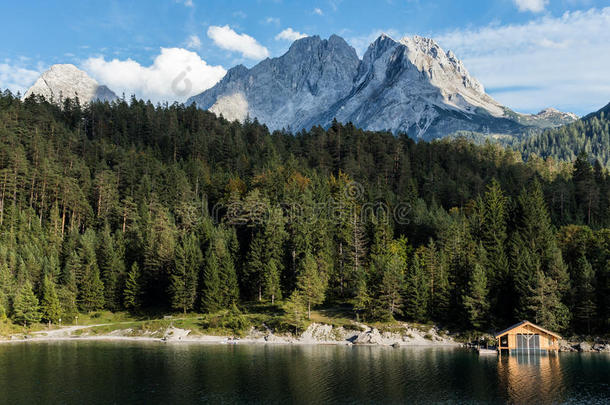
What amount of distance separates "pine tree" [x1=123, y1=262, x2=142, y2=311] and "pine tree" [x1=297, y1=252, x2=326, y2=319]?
36.3 m

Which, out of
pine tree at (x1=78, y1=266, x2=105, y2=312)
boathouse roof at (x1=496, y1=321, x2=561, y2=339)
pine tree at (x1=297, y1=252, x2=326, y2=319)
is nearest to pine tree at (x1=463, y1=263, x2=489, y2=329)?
boathouse roof at (x1=496, y1=321, x2=561, y2=339)

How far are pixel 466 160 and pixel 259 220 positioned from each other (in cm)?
9331

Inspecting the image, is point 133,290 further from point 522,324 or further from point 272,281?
point 522,324

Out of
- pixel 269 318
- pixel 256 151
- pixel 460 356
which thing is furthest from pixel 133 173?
pixel 460 356

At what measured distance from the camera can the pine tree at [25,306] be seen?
93.2 m

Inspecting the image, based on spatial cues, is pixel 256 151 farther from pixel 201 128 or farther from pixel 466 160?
pixel 466 160

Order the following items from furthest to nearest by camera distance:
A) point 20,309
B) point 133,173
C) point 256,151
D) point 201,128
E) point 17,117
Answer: point 201,128, point 256,151, point 17,117, point 133,173, point 20,309

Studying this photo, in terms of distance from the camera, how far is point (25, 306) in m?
93.6

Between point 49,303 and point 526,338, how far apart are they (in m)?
91.2

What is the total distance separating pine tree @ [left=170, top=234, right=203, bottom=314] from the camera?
101375 mm

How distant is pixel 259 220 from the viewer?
374 feet

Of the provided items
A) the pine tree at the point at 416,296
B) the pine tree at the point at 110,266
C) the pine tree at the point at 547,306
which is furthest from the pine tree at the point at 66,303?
the pine tree at the point at 547,306

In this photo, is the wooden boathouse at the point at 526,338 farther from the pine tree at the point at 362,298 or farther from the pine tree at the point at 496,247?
the pine tree at the point at 362,298

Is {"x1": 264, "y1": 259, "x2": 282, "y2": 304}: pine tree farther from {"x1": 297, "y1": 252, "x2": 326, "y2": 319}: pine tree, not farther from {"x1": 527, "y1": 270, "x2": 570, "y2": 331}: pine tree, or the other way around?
{"x1": 527, "y1": 270, "x2": 570, "y2": 331}: pine tree
